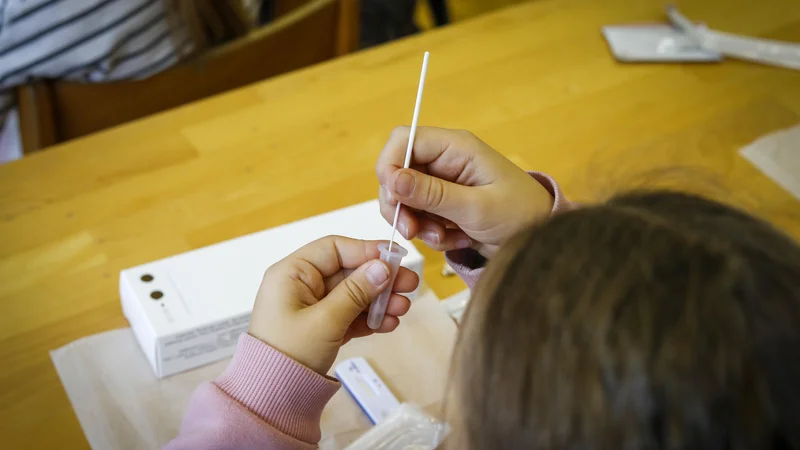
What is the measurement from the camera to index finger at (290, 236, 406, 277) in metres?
0.68

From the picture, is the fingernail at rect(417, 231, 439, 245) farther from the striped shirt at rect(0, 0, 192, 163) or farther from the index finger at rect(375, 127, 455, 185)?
the striped shirt at rect(0, 0, 192, 163)

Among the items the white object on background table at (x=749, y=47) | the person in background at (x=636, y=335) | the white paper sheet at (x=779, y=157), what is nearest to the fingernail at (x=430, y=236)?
the person in background at (x=636, y=335)

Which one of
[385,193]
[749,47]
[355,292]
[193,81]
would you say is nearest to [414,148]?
[385,193]

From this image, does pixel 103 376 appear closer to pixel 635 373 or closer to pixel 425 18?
pixel 635 373

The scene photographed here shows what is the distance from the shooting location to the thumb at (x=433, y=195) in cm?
65

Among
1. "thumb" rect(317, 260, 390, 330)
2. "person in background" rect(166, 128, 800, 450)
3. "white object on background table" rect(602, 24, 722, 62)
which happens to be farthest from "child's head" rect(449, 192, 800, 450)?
"white object on background table" rect(602, 24, 722, 62)

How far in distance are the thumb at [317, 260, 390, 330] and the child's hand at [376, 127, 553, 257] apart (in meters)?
0.07

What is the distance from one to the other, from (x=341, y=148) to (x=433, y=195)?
351 millimetres

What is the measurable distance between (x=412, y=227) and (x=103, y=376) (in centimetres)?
33

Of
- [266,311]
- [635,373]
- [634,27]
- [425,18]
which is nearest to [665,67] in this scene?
[634,27]

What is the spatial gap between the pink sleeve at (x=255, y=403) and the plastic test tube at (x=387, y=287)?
82 millimetres

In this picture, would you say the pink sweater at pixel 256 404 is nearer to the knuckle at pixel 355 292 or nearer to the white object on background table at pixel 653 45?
the knuckle at pixel 355 292

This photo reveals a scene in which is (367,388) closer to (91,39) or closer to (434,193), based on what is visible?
(434,193)

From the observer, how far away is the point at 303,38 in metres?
1.21
